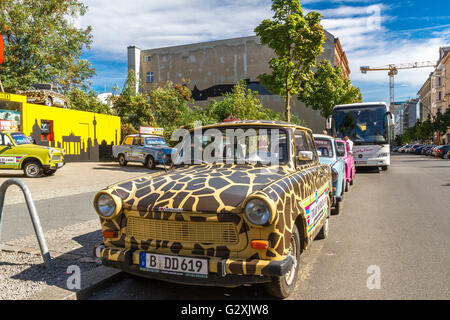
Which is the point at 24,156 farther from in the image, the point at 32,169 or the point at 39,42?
the point at 39,42

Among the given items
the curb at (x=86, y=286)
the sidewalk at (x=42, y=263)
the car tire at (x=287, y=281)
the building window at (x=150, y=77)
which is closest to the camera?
the car tire at (x=287, y=281)

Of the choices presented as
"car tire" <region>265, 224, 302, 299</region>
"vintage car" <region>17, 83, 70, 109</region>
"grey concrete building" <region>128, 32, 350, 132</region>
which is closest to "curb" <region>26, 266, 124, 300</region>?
"car tire" <region>265, 224, 302, 299</region>

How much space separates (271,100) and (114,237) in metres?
41.0

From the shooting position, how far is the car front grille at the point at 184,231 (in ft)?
10.4

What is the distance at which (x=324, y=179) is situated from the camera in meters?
5.54

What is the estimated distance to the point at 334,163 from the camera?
8406 millimetres

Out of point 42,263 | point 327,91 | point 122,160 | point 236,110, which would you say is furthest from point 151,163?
point 327,91

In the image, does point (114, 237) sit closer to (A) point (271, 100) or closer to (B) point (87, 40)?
(B) point (87, 40)

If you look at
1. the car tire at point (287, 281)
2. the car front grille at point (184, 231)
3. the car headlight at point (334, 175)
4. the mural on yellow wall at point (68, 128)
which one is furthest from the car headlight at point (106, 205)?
the mural on yellow wall at point (68, 128)

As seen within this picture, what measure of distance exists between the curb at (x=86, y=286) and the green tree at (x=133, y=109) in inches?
1023

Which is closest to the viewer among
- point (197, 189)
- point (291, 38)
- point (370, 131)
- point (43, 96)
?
point (197, 189)

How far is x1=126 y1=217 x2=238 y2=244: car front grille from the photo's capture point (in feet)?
10.4

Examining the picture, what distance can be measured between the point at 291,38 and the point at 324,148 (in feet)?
29.8

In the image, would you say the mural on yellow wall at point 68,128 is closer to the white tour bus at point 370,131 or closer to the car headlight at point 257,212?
the white tour bus at point 370,131
